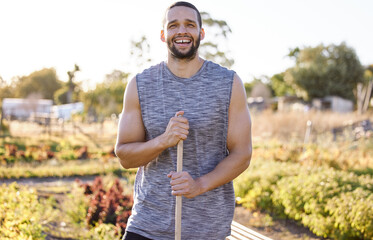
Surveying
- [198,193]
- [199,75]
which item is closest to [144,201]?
[198,193]

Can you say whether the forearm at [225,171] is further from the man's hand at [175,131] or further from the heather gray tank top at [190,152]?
the man's hand at [175,131]

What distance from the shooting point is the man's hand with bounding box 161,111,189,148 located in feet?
5.79

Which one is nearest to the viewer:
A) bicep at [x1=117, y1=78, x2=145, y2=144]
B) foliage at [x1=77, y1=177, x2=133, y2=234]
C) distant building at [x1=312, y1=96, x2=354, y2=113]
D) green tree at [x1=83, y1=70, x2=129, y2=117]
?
bicep at [x1=117, y1=78, x2=145, y2=144]

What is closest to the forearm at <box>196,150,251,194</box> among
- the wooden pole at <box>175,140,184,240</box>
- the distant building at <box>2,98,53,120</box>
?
the wooden pole at <box>175,140,184,240</box>

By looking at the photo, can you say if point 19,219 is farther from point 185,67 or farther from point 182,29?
point 182,29

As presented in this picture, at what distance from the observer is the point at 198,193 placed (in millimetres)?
1801

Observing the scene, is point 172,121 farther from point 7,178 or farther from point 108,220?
point 7,178

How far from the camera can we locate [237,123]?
1.94m

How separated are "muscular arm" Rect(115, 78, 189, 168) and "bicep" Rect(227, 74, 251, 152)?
0.88 ft

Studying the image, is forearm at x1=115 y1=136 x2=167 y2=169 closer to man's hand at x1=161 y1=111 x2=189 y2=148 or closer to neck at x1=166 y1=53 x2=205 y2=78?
man's hand at x1=161 y1=111 x2=189 y2=148

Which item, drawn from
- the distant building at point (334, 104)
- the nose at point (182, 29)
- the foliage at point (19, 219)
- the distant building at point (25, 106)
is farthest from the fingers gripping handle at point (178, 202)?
the distant building at point (25, 106)

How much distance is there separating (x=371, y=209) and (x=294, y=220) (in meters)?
1.53

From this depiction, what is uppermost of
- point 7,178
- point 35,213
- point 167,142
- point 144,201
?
point 167,142

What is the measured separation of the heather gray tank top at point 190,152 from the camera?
1.88 metres
